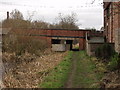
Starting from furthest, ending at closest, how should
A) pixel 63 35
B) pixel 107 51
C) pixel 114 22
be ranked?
pixel 63 35 < pixel 114 22 < pixel 107 51

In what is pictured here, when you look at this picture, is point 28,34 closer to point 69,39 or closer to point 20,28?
point 20,28

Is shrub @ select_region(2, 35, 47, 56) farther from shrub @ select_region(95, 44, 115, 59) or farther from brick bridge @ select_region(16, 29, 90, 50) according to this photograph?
brick bridge @ select_region(16, 29, 90, 50)

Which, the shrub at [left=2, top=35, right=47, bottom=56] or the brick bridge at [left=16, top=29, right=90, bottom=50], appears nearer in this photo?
the shrub at [left=2, top=35, right=47, bottom=56]

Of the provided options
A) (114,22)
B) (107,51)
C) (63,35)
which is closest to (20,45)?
(107,51)

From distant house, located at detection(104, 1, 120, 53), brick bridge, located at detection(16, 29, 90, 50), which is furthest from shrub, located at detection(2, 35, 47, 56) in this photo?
brick bridge, located at detection(16, 29, 90, 50)

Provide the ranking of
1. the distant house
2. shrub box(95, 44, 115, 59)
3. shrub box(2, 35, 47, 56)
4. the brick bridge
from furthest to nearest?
the brick bridge, shrub box(2, 35, 47, 56), shrub box(95, 44, 115, 59), the distant house

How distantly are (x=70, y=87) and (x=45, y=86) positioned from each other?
99 centimetres

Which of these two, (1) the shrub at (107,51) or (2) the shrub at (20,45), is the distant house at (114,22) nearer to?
(1) the shrub at (107,51)

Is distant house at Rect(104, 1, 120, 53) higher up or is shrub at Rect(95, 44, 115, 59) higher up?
distant house at Rect(104, 1, 120, 53)

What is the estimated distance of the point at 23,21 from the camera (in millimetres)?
24125

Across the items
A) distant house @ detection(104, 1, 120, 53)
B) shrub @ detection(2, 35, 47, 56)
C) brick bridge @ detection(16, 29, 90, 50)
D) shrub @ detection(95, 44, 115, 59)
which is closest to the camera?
distant house @ detection(104, 1, 120, 53)

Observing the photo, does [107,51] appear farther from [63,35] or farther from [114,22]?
[63,35]

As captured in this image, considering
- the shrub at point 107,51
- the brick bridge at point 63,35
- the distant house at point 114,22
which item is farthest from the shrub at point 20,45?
the brick bridge at point 63,35

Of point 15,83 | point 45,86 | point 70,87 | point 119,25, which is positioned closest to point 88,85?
point 70,87
